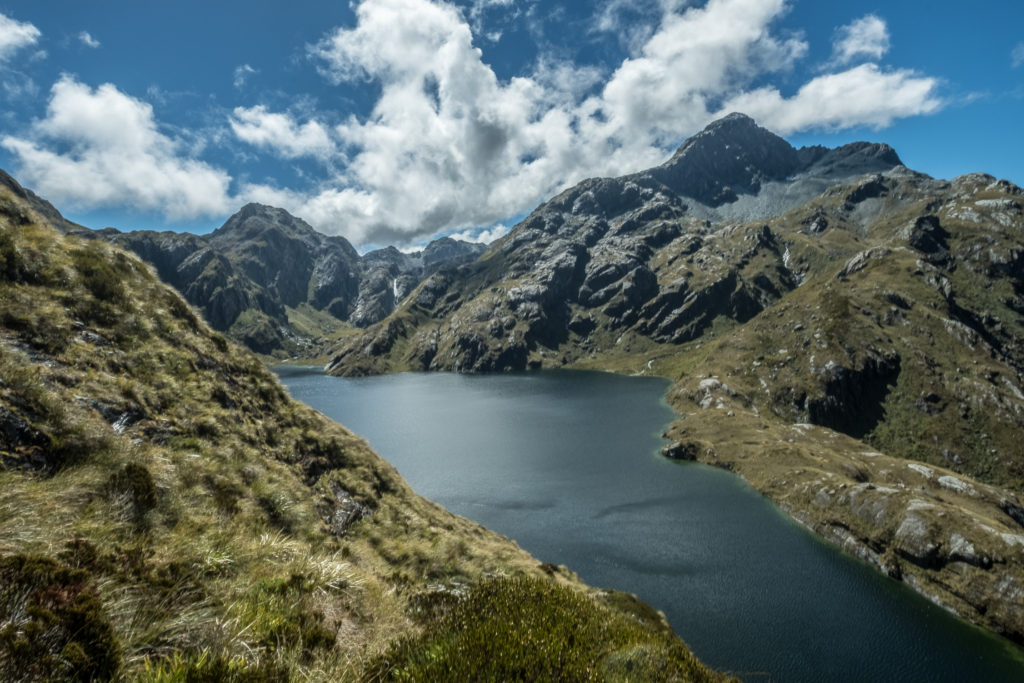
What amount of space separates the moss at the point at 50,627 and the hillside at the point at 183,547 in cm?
2

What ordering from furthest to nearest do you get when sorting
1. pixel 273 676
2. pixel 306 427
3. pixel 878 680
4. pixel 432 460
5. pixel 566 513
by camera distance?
pixel 432 460, pixel 566 513, pixel 878 680, pixel 306 427, pixel 273 676

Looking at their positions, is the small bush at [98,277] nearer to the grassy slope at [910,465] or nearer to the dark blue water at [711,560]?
the dark blue water at [711,560]

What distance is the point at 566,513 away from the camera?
91.6 m

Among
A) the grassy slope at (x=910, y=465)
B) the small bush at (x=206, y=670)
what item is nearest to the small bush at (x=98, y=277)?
the small bush at (x=206, y=670)

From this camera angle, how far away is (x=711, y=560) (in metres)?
72.1

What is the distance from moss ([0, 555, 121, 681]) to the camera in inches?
207

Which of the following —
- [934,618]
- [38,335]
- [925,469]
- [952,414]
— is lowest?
[934,618]

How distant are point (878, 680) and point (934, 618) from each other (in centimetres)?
2494

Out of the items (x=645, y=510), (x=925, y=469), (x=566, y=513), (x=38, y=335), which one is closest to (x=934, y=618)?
(x=645, y=510)

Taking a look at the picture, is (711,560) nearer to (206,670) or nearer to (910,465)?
(206,670)

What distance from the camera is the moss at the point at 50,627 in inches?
207

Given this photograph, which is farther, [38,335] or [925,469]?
[925,469]

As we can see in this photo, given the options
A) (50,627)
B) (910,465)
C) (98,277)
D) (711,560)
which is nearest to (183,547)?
(50,627)

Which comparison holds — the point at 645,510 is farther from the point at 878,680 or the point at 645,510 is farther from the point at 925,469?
the point at 925,469
